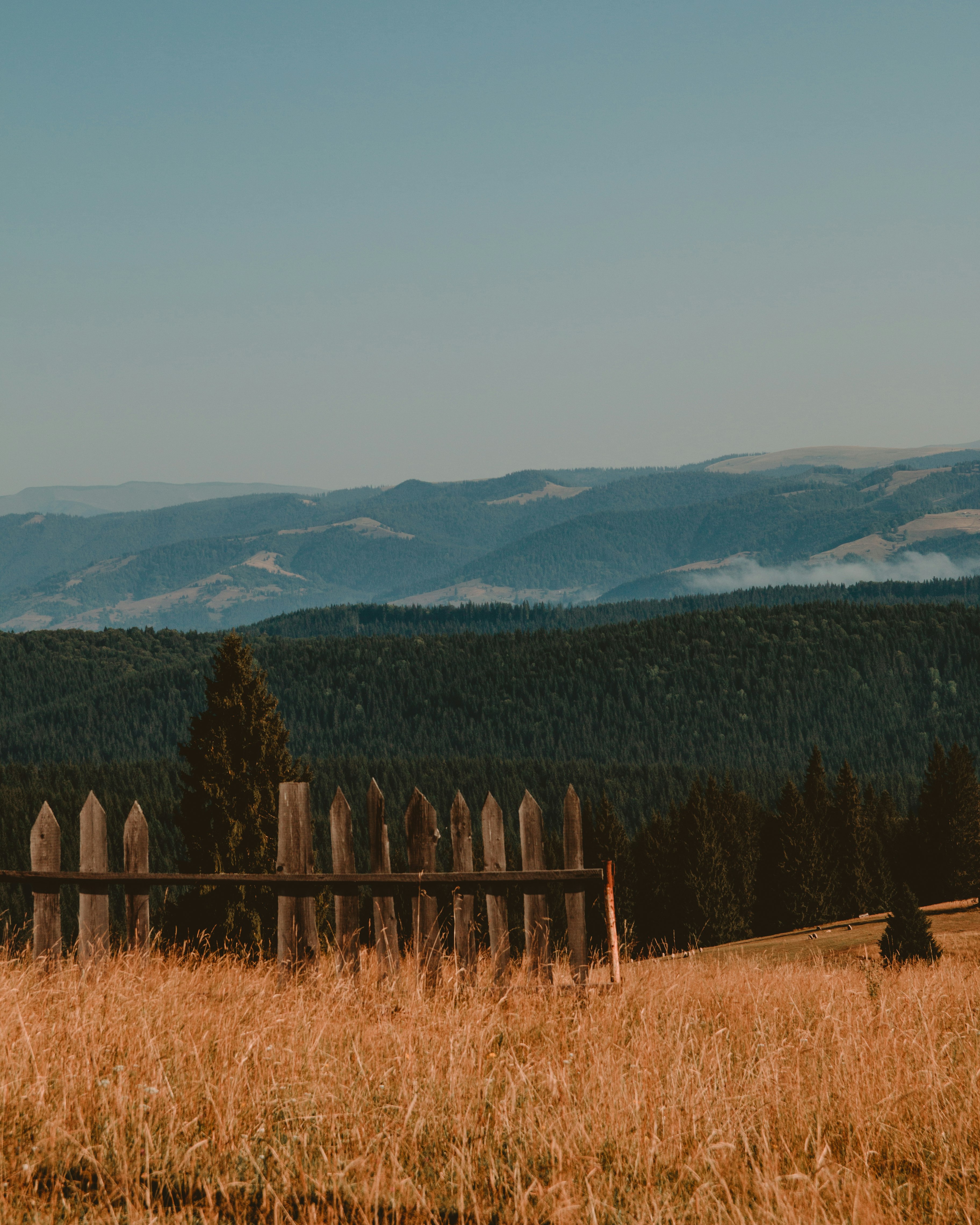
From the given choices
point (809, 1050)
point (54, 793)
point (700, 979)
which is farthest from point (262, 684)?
point (54, 793)

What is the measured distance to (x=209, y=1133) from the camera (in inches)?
189

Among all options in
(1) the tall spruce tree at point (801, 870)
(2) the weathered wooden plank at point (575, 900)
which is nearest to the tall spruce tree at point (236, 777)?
(2) the weathered wooden plank at point (575, 900)

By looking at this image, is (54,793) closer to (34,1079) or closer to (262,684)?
(262,684)

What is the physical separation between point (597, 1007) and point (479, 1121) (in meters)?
3.14

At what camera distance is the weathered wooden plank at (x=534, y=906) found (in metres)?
9.52

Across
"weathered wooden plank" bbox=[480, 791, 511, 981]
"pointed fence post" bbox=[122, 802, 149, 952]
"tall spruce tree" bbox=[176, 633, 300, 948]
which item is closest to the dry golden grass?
"weathered wooden plank" bbox=[480, 791, 511, 981]

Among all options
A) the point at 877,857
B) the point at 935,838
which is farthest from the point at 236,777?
the point at 877,857

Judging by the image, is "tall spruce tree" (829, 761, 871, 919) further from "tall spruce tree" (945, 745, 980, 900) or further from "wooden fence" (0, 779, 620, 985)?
"wooden fence" (0, 779, 620, 985)

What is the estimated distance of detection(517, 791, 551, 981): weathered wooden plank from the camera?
9523 mm

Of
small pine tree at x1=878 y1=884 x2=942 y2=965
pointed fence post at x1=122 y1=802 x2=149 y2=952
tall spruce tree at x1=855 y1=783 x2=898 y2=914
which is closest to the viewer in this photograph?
pointed fence post at x1=122 y1=802 x2=149 y2=952

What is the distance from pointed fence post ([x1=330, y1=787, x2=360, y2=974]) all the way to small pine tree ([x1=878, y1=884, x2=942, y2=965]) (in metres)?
21.6

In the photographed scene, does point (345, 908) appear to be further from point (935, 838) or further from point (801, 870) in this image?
point (935, 838)

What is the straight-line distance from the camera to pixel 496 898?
31.7ft

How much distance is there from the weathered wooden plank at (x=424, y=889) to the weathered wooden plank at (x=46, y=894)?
328cm
